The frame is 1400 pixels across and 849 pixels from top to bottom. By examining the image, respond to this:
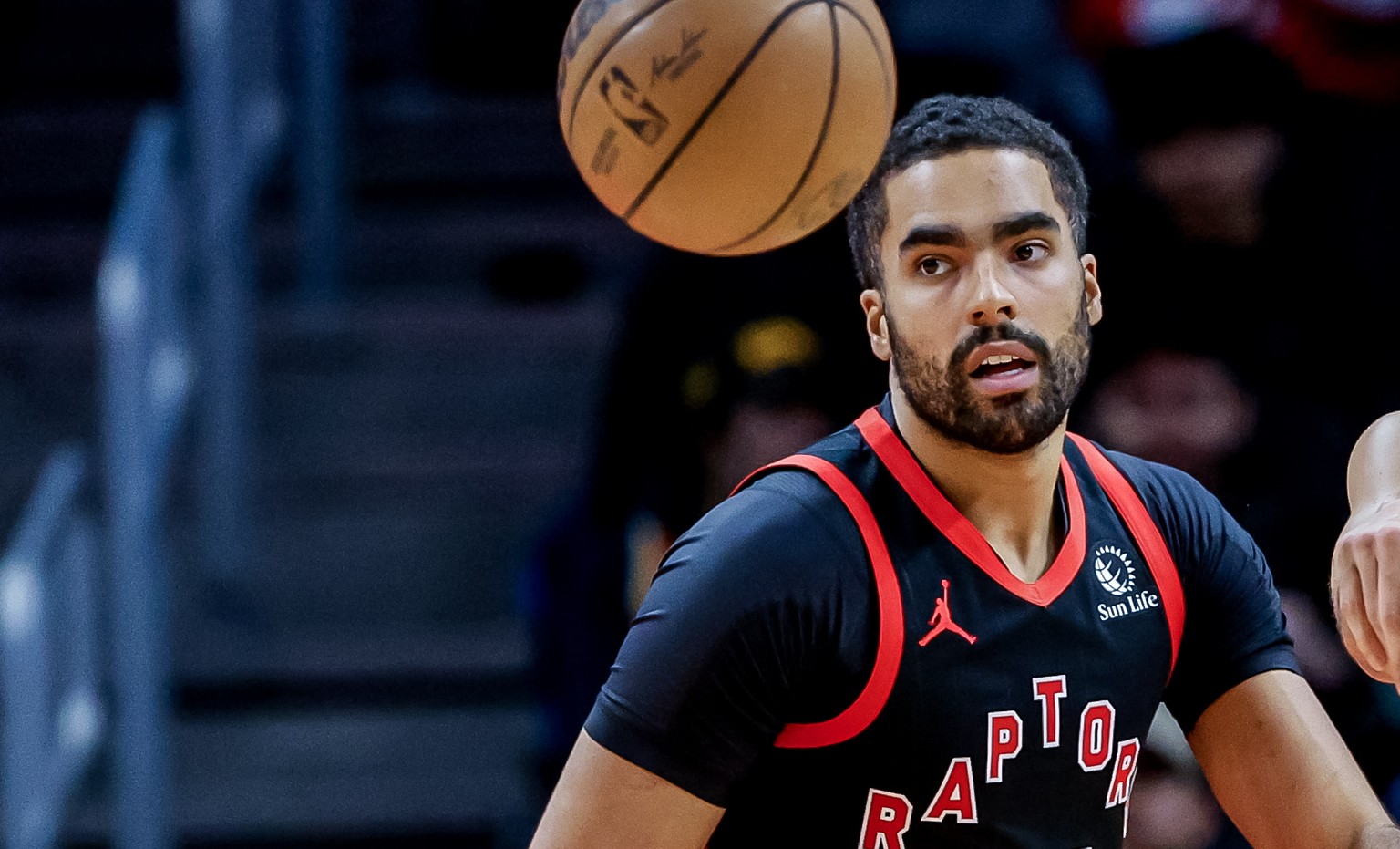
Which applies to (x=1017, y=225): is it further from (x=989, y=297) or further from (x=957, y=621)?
(x=957, y=621)

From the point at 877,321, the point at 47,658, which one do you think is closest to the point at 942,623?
the point at 877,321

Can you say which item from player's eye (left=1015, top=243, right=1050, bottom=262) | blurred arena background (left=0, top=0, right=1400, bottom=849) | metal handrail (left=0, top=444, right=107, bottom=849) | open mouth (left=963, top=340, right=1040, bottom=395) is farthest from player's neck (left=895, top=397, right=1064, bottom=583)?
metal handrail (left=0, top=444, right=107, bottom=849)

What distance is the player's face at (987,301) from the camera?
243cm

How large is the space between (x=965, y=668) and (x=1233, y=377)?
2.44 m

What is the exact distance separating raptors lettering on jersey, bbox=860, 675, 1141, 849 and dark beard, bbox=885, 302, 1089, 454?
33cm

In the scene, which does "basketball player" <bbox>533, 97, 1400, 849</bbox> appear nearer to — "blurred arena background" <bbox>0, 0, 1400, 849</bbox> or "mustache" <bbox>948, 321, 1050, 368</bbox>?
"mustache" <bbox>948, 321, 1050, 368</bbox>

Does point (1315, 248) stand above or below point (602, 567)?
above

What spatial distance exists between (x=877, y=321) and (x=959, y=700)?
551 millimetres

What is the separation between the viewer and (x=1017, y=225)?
2.47 meters

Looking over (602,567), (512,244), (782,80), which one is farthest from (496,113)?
(782,80)

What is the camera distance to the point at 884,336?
2.61 m

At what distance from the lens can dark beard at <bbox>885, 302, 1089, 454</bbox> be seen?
7.99 ft

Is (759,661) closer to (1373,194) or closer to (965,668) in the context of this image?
(965,668)

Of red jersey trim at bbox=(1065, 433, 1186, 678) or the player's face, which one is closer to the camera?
the player's face
